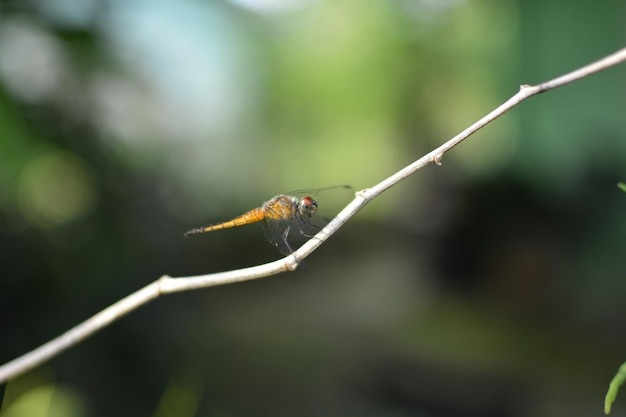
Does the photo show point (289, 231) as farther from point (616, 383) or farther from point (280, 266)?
point (616, 383)

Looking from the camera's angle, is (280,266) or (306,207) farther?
(306,207)

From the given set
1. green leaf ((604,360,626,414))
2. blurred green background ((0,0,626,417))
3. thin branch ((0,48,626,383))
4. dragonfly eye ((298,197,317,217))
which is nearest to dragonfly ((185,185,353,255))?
dragonfly eye ((298,197,317,217))

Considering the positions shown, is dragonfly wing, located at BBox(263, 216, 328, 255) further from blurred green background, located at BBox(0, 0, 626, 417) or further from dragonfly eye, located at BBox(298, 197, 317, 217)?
blurred green background, located at BBox(0, 0, 626, 417)

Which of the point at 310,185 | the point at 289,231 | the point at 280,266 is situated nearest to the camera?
the point at 280,266

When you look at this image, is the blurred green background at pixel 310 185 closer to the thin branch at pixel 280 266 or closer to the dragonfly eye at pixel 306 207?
the dragonfly eye at pixel 306 207

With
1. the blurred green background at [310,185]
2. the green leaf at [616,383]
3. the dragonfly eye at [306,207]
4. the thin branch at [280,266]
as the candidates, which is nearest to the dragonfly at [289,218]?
the dragonfly eye at [306,207]

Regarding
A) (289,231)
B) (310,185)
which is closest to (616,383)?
(289,231)
